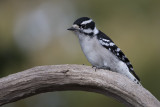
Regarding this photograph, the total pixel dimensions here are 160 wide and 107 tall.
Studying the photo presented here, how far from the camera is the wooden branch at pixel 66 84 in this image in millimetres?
4691

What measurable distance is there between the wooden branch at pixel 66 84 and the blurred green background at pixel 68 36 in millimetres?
1959

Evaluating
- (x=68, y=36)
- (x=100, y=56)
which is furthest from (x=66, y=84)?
(x=68, y=36)

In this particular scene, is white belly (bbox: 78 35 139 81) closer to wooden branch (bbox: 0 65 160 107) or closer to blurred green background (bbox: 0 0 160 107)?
wooden branch (bbox: 0 65 160 107)

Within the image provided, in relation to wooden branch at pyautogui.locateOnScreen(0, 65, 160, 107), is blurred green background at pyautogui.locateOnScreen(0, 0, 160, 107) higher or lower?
higher

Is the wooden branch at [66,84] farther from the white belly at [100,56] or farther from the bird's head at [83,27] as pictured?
the bird's head at [83,27]

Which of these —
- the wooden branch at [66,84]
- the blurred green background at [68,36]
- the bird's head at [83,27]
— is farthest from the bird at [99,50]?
the blurred green background at [68,36]

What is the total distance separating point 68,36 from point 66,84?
9.08 feet

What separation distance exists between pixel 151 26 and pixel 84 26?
2079mm

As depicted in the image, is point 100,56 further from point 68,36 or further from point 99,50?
point 68,36

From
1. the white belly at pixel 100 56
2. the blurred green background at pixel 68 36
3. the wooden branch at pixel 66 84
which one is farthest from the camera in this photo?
the blurred green background at pixel 68 36

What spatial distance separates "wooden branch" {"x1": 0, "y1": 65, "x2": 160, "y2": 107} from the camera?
4.69 meters

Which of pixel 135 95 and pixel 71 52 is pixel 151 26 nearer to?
pixel 71 52

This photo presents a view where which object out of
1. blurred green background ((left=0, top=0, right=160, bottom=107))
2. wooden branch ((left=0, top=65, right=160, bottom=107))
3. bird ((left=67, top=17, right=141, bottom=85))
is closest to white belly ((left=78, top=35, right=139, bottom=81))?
bird ((left=67, top=17, right=141, bottom=85))

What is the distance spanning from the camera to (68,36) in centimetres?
743
